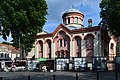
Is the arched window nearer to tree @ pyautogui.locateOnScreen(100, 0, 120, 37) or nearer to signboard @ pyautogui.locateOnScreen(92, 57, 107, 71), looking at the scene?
tree @ pyautogui.locateOnScreen(100, 0, 120, 37)

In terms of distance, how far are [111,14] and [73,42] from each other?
45.7ft

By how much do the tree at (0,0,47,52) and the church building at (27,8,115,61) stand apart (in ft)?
25.2

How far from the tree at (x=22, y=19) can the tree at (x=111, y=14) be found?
434 inches

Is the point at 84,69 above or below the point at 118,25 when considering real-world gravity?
below

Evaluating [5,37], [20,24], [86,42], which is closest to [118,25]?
[86,42]

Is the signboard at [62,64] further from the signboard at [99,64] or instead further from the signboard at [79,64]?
the signboard at [99,64]

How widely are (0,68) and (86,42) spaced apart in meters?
17.0

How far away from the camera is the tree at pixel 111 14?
38.1 metres

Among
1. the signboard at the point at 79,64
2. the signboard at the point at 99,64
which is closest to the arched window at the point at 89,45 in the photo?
the signboard at the point at 79,64

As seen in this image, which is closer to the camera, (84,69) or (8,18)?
(84,69)

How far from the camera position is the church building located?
48750 millimetres

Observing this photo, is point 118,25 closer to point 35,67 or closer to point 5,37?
point 35,67

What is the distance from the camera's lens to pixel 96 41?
159ft

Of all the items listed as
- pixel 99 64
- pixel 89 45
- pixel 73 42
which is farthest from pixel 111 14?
pixel 73 42
